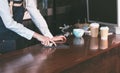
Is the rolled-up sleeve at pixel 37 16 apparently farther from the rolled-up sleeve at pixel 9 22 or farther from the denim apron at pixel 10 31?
the rolled-up sleeve at pixel 9 22

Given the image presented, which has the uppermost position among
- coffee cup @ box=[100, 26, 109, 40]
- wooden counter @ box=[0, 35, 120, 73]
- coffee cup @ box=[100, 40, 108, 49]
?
coffee cup @ box=[100, 26, 109, 40]

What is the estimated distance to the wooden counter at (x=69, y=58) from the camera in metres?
1.54

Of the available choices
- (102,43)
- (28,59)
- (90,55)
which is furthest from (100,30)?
(28,59)

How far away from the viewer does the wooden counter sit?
1539 millimetres

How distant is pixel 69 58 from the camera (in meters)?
1.68

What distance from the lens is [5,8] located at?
1727 mm

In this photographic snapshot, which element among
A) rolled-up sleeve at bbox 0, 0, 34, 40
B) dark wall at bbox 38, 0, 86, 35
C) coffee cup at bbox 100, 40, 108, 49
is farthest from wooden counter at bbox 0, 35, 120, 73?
dark wall at bbox 38, 0, 86, 35

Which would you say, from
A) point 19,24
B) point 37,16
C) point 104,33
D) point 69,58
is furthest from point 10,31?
point 104,33

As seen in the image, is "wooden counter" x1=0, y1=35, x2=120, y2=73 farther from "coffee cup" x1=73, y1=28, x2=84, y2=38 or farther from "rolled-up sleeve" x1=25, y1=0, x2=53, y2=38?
"rolled-up sleeve" x1=25, y1=0, x2=53, y2=38

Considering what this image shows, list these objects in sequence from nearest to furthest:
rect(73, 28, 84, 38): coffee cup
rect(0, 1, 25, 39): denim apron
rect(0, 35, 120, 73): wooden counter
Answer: rect(0, 35, 120, 73): wooden counter, rect(0, 1, 25, 39): denim apron, rect(73, 28, 84, 38): coffee cup

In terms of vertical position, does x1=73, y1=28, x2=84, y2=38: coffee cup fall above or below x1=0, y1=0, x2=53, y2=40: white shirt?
below

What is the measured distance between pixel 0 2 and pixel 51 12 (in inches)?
35.4

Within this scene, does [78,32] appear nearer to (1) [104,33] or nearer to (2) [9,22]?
(1) [104,33]

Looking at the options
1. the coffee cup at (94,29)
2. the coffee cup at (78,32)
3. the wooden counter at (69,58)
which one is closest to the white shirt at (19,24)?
the wooden counter at (69,58)
